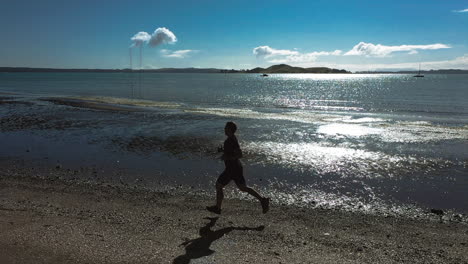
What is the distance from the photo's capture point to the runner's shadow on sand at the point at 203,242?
18.5ft

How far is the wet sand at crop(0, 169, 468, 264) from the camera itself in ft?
18.8

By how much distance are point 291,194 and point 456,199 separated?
4.32 metres

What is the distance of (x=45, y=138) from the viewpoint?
17219mm

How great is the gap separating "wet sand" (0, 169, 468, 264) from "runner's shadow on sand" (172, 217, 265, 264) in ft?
0.05

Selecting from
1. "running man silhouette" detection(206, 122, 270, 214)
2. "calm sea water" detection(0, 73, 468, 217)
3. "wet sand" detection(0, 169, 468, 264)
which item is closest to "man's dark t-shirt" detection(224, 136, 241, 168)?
"running man silhouette" detection(206, 122, 270, 214)

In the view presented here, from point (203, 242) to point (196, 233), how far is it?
16.9 inches

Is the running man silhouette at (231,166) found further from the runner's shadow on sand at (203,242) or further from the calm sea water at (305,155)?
the calm sea water at (305,155)

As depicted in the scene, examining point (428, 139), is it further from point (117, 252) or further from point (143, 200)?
point (117, 252)

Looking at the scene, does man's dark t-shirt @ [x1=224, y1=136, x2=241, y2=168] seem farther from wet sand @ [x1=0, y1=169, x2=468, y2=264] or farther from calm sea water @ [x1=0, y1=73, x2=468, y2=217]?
calm sea water @ [x1=0, y1=73, x2=468, y2=217]

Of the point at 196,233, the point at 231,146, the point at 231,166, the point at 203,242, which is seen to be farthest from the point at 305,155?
the point at 203,242

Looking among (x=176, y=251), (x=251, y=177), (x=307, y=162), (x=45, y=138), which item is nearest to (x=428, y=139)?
(x=307, y=162)

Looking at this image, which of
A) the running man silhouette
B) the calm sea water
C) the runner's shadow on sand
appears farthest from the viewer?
the calm sea water

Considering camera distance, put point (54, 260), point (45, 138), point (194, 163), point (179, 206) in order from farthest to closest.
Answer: point (45, 138) < point (194, 163) < point (179, 206) < point (54, 260)

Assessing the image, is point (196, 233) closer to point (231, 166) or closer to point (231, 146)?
point (231, 166)
